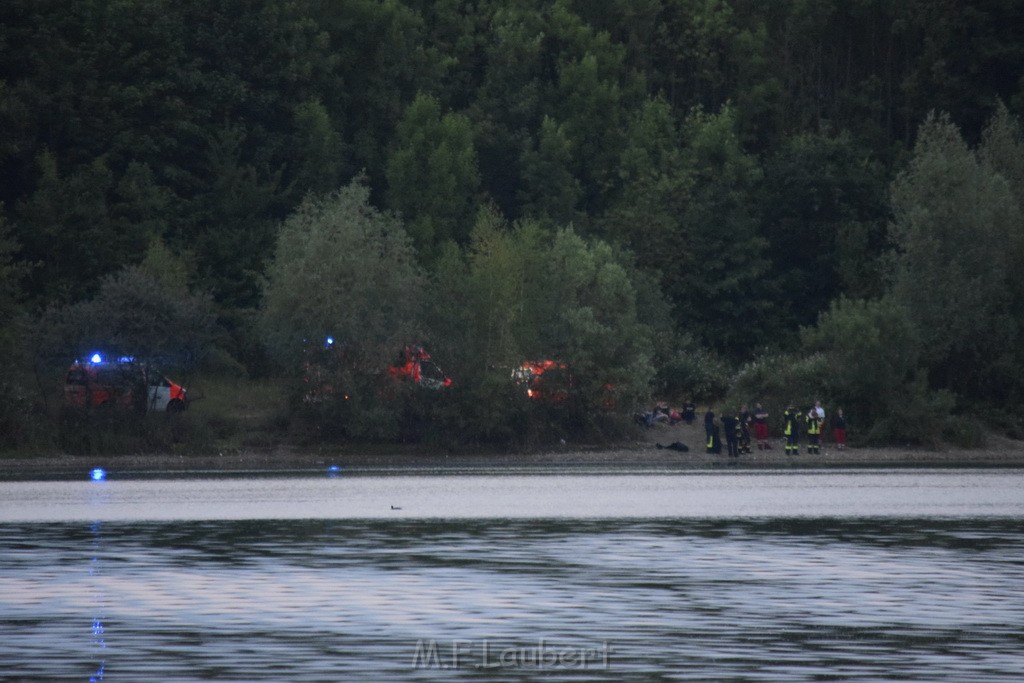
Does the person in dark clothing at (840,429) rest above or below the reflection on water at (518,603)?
above

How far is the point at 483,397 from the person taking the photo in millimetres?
74312

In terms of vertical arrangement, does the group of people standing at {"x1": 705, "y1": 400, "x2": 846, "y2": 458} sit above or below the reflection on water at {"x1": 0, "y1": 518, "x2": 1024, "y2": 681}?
above

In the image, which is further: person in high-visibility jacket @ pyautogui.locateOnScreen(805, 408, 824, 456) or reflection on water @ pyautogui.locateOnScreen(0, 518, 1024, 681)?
person in high-visibility jacket @ pyautogui.locateOnScreen(805, 408, 824, 456)

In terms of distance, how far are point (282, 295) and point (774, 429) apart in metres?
20.3

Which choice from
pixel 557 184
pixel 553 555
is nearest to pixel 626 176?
pixel 557 184

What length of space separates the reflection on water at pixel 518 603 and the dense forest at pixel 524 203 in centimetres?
3564

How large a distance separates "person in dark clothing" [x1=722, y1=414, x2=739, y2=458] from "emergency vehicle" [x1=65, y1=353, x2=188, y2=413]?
21.5 meters

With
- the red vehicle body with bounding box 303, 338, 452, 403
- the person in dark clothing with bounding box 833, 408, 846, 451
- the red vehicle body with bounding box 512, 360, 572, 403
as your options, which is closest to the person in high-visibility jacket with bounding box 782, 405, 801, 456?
the person in dark clothing with bounding box 833, 408, 846, 451

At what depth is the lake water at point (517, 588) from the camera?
21.5 meters

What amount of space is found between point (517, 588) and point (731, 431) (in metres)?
45.2

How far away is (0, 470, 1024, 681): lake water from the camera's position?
21516 millimetres

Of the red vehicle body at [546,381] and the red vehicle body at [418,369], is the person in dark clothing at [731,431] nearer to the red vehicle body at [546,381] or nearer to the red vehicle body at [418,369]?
the red vehicle body at [546,381]

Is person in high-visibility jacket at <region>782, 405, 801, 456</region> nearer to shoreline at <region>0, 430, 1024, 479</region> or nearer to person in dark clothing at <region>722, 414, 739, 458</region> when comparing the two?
shoreline at <region>0, 430, 1024, 479</region>

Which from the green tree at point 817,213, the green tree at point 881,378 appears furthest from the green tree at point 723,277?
the green tree at point 881,378
